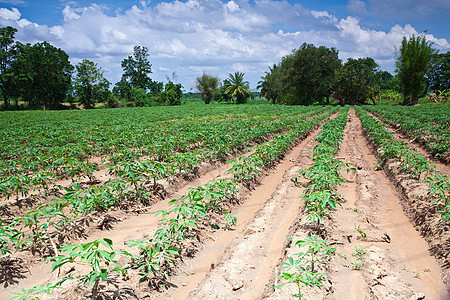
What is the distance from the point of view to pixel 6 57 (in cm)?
3928

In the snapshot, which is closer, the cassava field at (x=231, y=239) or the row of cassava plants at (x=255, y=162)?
the cassava field at (x=231, y=239)

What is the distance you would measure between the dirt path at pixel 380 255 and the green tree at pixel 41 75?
48.4m

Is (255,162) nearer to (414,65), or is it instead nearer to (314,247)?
(314,247)

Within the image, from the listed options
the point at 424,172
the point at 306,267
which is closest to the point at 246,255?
the point at 306,267

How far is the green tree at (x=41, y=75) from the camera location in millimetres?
39406

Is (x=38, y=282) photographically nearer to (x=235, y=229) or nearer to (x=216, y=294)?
(x=216, y=294)

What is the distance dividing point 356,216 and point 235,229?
2.12 meters

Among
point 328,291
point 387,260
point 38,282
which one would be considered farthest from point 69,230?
point 387,260

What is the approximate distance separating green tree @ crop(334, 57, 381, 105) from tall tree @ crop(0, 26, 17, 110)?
53.4 m

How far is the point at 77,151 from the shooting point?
294 inches

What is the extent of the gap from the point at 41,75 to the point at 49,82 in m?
1.67

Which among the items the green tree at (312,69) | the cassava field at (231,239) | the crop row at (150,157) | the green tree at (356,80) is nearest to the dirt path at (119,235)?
the cassava field at (231,239)

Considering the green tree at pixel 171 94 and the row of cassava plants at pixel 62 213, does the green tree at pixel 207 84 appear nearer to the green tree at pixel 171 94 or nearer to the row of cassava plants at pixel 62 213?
the green tree at pixel 171 94

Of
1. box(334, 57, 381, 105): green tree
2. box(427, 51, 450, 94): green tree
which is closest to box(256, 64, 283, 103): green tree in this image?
box(334, 57, 381, 105): green tree
